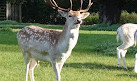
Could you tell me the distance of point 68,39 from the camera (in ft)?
24.0

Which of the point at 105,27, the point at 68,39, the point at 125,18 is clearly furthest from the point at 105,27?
the point at 68,39

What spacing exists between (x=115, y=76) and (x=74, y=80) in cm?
119

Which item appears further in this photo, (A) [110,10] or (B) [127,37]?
(A) [110,10]

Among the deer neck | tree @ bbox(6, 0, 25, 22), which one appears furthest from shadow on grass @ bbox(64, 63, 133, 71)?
tree @ bbox(6, 0, 25, 22)

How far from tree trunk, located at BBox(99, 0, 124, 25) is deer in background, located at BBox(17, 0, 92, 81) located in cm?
2353

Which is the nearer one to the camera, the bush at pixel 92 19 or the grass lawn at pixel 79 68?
the grass lawn at pixel 79 68

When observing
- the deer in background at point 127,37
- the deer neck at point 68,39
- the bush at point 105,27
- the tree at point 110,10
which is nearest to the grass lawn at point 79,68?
the deer in background at point 127,37

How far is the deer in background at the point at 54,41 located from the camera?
725 centimetres

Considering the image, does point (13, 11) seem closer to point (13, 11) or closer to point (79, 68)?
point (13, 11)

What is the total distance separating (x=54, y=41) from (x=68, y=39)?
1.30 ft

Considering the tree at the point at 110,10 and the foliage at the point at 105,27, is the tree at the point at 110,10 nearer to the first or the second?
the tree at the point at 110,10

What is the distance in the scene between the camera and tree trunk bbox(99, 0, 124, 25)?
31.3 m

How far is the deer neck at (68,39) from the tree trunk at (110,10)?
944 inches

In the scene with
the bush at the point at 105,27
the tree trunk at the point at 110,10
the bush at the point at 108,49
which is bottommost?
the bush at the point at 105,27
